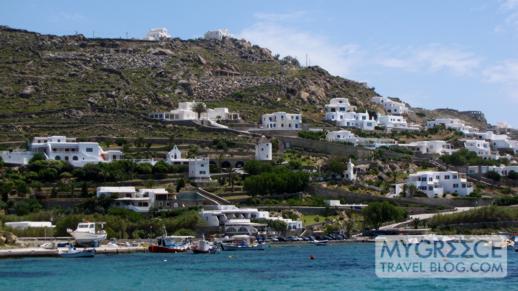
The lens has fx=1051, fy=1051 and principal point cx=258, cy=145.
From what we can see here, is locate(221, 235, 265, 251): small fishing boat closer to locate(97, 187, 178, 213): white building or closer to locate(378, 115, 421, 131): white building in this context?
locate(97, 187, 178, 213): white building

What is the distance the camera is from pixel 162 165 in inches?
3750

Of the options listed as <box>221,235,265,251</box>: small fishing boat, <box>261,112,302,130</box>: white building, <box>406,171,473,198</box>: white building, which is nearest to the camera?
<box>221,235,265,251</box>: small fishing boat

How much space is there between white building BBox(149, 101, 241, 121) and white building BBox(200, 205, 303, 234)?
30968mm

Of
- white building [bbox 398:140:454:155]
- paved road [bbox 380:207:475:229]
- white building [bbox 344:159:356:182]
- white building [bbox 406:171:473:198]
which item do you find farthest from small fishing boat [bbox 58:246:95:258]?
white building [bbox 398:140:454:155]

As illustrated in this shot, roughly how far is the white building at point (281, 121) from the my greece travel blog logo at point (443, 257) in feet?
A: 122

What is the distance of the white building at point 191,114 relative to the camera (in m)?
116

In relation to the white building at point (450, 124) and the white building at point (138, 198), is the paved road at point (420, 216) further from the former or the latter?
the white building at point (450, 124)

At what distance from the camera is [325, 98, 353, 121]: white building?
12419cm

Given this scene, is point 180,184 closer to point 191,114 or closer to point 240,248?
point 240,248

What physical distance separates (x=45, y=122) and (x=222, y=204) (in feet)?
102

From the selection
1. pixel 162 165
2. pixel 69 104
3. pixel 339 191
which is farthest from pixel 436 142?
pixel 69 104

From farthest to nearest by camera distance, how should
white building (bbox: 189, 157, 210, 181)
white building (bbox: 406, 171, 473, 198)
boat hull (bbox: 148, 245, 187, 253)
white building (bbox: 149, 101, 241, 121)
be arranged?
white building (bbox: 149, 101, 241, 121) < white building (bbox: 406, 171, 473, 198) < white building (bbox: 189, 157, 210, 181) < boat hull (bbox: 148, 245, 187, 253)

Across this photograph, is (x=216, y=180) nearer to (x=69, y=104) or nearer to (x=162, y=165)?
(x=162, y=165)

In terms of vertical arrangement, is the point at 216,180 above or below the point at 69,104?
below
